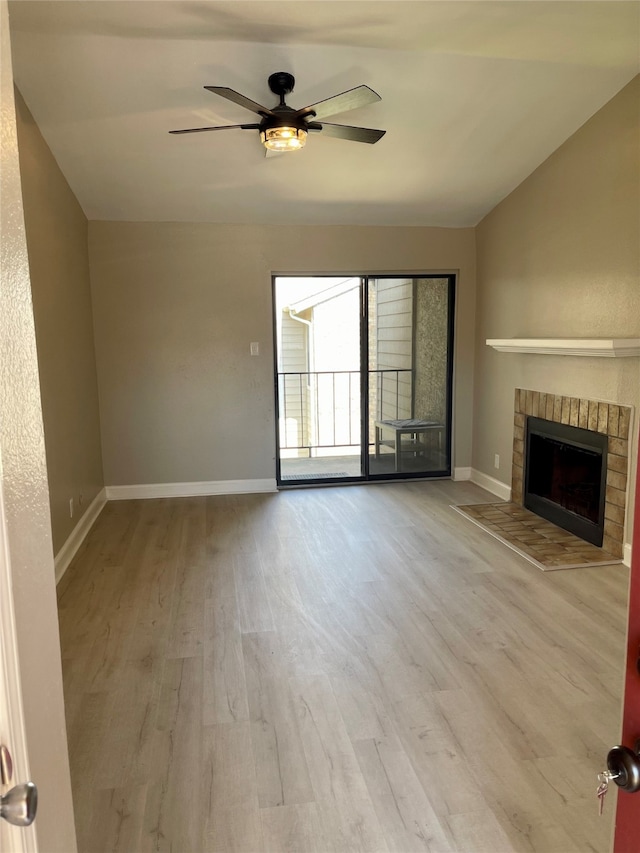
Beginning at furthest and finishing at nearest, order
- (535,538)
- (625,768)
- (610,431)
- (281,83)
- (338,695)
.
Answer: (535,538) < (610,431) < (281,83) < (338,695) < (625,768)

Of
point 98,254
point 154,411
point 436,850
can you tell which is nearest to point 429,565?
point 436,850

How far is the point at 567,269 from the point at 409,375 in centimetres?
196

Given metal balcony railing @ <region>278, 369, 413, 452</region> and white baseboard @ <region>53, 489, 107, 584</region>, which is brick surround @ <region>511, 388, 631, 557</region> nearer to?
metal balcony railing @ <region>278, 369, 413, 452</region>

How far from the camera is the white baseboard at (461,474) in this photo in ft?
19.3

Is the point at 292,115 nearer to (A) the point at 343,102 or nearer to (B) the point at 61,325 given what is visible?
(A) the point at 343,102

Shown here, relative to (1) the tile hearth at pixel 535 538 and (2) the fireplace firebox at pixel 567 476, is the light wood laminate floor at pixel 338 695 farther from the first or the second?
(2) the fireplace firebox at pixel 567 476

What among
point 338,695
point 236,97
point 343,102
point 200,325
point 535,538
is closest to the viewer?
point 338,695

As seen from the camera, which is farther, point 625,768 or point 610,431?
point 610,431

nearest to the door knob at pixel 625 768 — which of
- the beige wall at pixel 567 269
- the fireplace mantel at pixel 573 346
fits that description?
the beige wall at pixel 567 269

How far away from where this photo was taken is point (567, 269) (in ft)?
13.8

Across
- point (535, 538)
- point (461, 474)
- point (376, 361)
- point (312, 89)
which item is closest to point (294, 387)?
point (376, 361)

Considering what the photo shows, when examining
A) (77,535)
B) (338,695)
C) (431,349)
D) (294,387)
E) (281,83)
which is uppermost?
(281,83)

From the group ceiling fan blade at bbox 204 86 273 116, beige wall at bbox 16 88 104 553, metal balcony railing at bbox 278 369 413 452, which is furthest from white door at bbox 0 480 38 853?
metal balcony railing at bbox 278 369 413 452

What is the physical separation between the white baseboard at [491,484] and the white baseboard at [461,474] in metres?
0.04
